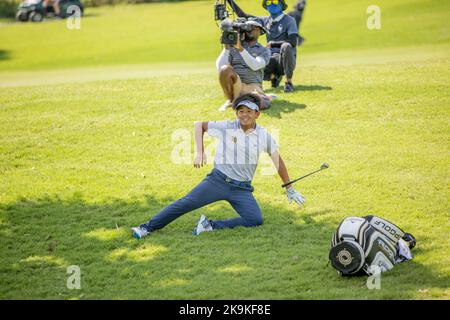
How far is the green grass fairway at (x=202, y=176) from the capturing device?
22.8 feet

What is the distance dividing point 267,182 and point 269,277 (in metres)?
3.35

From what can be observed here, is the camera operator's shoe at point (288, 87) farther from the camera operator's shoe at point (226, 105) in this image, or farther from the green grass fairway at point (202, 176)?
the camera operator's shoe at point (226, 105)

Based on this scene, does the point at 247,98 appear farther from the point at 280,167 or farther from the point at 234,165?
the point at 280,167

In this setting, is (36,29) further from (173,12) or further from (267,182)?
(267,182)

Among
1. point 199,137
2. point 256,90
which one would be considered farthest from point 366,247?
point 256,90

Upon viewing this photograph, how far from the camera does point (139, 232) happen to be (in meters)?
8.13

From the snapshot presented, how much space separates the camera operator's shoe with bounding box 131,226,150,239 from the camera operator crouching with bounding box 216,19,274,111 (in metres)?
4.55

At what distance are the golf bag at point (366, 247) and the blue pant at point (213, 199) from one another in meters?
1.52

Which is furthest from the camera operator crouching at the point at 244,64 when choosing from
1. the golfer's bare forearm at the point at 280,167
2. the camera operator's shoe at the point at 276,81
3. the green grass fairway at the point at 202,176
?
the golfer's bare forearm at the point at 280,167

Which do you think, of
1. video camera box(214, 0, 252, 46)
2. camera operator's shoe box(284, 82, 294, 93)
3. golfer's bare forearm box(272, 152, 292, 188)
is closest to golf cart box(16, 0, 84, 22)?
camera operator's shoe box(284, 82, 294, 93)

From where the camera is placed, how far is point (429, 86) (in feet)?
44.6

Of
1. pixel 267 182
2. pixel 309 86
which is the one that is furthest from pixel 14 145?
pixel 309 86

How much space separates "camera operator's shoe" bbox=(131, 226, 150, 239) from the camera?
812cm

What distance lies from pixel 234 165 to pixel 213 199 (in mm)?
483
